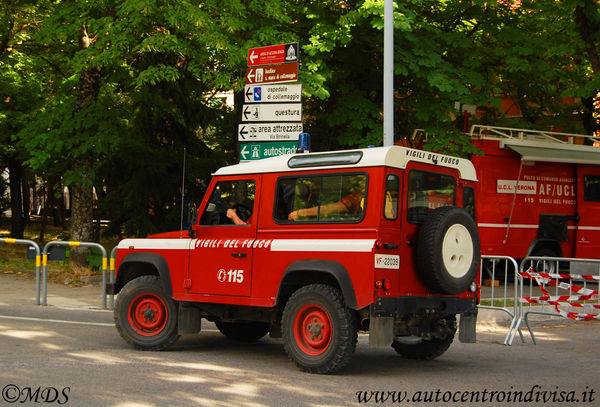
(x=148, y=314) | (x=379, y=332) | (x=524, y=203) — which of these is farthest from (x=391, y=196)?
(x=524, y=203)

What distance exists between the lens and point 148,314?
9.51 metres

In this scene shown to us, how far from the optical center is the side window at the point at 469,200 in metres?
9.09

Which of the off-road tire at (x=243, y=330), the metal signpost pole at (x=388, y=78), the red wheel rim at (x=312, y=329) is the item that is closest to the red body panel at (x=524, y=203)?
the metal signpost pole at (x=388, y=78)

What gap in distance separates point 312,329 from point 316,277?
559 mm

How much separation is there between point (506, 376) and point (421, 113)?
10105 mm

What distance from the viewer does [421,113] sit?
17.6 m

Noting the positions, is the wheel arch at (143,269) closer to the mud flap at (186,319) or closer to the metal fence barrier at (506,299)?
the mud flap at (186,319)

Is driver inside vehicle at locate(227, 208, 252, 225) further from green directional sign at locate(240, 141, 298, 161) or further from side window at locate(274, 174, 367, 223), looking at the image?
green directional sign at locate(240, 141, 298, 161)

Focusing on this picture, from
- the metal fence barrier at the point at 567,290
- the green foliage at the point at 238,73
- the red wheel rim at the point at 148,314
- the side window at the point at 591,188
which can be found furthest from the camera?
the side window at the point at 591,188

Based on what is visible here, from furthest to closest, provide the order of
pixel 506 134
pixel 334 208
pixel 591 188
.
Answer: pixel 591 188, pixel 506 134, pixel 334 208

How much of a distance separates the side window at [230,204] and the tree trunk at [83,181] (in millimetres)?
9108

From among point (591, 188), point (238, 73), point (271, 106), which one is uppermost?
point (238, 73)

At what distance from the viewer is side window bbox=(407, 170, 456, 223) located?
8.15 meters

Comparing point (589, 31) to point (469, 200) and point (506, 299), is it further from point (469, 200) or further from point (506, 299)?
point (469, 200)
